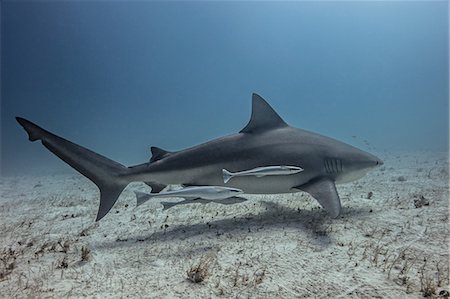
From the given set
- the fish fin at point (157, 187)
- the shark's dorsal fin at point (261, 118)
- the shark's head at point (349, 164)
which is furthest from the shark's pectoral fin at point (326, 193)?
the fish fin at point (157, 187)

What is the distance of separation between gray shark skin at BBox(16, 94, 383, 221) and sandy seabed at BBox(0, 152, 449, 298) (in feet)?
1.96

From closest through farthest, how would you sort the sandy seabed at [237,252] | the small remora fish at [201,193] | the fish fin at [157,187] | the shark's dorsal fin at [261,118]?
the sandy seabed at [237,252] < the small remora fish at [201,193] < the fish fin at [157,187] < the shark's dorsal fin at [261,118]

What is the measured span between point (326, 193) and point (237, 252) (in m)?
1.74

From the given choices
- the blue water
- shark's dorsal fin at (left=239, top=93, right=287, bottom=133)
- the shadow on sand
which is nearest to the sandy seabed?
the shadow on sand

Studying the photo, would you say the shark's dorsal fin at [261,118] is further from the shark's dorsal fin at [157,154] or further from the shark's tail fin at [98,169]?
the shark's tail fin at [98,169]

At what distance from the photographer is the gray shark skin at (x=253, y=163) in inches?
173

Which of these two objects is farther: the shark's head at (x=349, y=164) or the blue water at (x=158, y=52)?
the blue water at (x=158, y=52)

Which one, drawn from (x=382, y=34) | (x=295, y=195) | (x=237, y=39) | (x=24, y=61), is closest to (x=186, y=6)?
(x=237, y=39)

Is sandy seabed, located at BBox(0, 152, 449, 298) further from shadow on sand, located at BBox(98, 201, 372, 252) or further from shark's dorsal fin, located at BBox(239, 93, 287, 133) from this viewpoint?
shark's dorsal fin, located at BBox(239, 93, 287, 133)

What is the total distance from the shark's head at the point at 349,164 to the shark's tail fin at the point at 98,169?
11.3 ft

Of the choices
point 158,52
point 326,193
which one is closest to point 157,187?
point 326,193

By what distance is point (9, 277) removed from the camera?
307cm

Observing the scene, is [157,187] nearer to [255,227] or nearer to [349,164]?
[255,227]

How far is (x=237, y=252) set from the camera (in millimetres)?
3611
